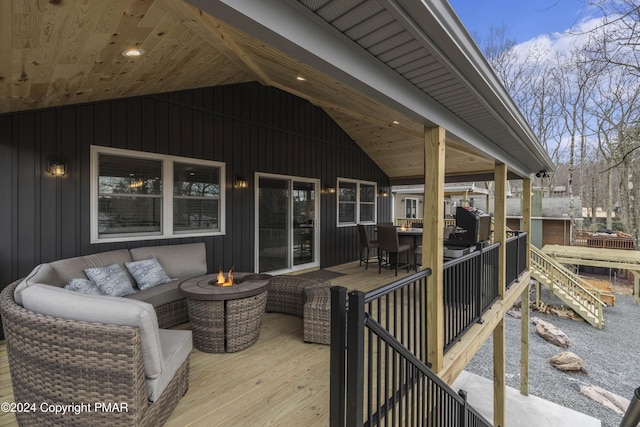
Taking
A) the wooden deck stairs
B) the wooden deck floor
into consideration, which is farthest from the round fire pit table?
the wooden deck stairs

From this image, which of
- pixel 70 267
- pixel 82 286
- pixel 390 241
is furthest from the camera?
pixel 390 241

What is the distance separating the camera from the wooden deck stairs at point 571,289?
9773mm

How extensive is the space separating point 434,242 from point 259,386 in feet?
6.38

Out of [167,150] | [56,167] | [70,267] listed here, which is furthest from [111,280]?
[167,150]

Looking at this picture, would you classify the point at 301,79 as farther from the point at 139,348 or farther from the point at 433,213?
the point at 139,348

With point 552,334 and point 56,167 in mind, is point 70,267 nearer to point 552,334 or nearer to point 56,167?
point 56,167

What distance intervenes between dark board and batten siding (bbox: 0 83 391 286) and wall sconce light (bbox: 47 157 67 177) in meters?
0.07

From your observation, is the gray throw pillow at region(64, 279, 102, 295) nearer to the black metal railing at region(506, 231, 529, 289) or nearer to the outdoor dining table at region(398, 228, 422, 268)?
the outdoor dining table at region(398, 228, 422, 268)

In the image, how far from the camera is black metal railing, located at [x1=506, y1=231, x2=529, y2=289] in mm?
5255

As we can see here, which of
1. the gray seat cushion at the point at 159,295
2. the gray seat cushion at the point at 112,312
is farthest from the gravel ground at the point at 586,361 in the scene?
the gray seat cushion at the point at 112,312

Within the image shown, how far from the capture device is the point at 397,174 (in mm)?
9164

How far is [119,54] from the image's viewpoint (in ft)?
8.50

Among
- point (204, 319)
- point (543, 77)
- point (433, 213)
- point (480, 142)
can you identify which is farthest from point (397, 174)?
point (543, 77)

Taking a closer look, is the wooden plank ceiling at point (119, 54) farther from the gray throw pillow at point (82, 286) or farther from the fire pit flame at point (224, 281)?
the fire pit flame at point (224, 281)
